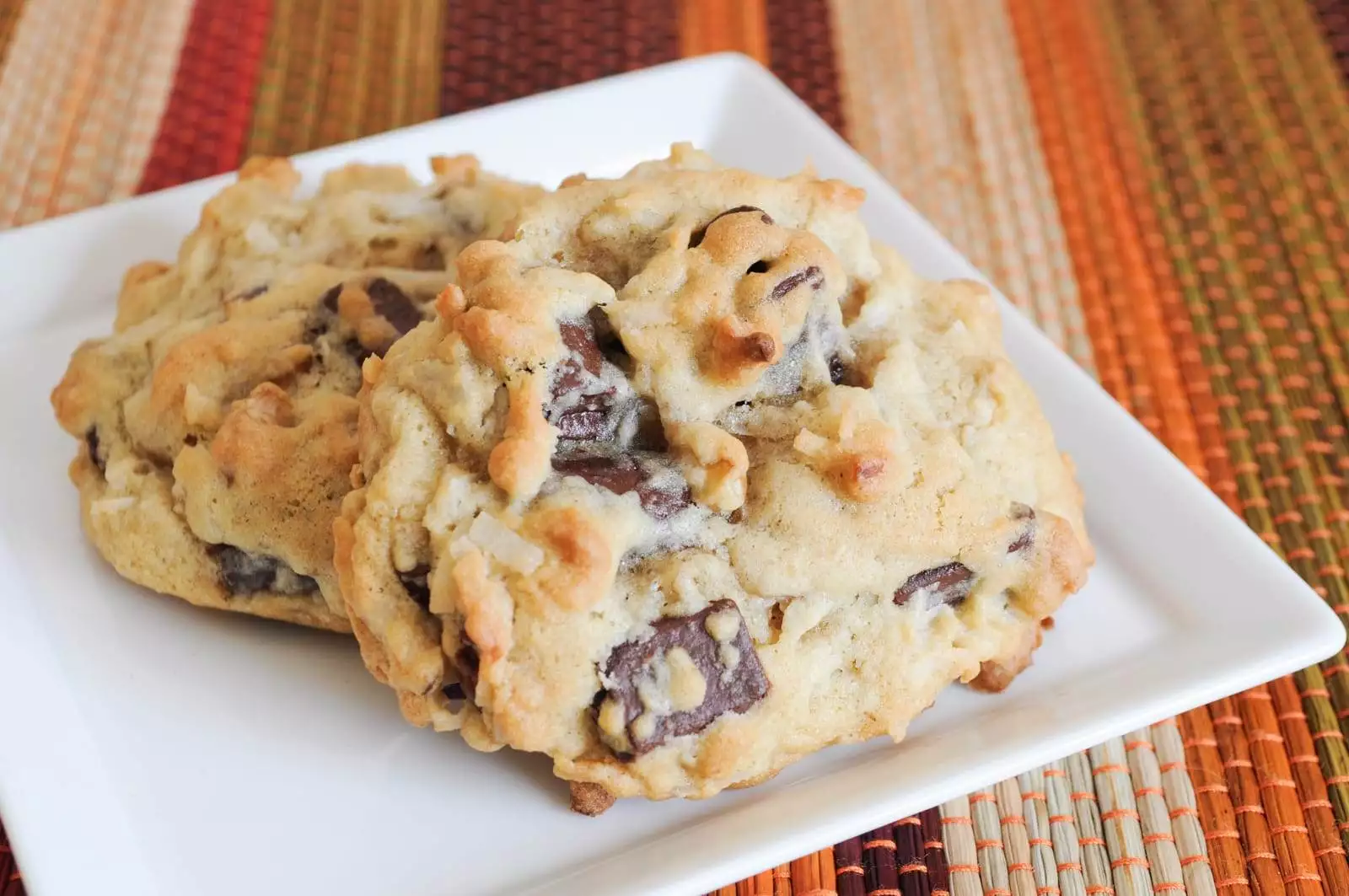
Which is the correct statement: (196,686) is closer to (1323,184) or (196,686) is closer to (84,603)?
(84,603)

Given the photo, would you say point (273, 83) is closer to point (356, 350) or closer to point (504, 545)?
point (356, 350)

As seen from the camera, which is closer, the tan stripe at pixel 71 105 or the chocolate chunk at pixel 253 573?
the chocolate chunk at pixel 253 573

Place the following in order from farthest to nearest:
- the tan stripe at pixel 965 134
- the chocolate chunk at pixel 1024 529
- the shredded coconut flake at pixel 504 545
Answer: the tan stripe at pixel 965 134
the chocolate chunk at pixel 1024 529
the shredded coconut flake at pixel 504 545

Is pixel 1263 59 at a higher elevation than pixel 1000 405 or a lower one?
lower

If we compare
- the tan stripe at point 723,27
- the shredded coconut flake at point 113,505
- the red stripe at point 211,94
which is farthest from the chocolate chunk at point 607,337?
the tan stripe at point 723,27

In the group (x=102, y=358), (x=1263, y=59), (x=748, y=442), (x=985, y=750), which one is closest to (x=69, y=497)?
(x=102, y=358)

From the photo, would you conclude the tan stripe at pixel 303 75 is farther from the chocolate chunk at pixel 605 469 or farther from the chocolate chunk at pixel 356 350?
the chocolate chunk at pixel 605 469

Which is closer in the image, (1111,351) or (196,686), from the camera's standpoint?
(196,686)

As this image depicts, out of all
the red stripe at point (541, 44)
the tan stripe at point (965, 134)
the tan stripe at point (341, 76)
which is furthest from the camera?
the red stripe at point (541, 44)
